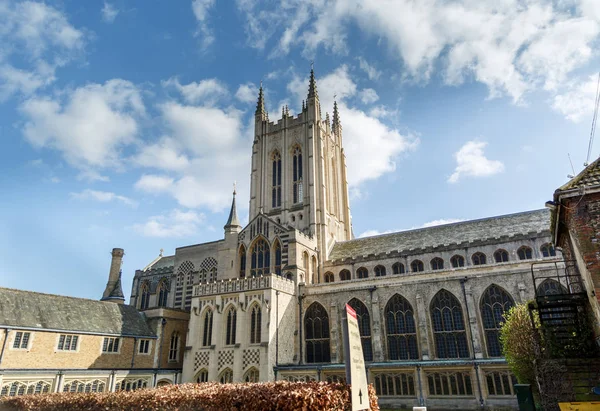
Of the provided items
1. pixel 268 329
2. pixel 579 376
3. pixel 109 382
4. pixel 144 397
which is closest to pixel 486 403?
pixel 579 376

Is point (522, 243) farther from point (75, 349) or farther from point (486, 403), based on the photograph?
point (75, 349)

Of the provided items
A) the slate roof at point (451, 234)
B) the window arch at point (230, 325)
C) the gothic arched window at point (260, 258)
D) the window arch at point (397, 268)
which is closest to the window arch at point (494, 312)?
the slate roof at point (451, 234)

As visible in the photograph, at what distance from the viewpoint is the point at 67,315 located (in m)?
32.5

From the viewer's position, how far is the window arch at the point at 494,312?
97.7ft

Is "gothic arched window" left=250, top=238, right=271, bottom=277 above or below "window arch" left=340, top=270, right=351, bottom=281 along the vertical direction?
above

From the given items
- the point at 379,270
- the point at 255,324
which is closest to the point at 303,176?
the point at 379,270

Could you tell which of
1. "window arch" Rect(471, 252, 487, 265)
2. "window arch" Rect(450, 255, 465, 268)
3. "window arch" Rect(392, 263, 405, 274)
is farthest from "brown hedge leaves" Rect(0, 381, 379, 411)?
"window arch" Rect(471, 252, 487, 265)

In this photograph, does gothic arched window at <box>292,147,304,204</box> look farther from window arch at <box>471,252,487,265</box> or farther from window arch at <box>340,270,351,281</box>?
window arch at <box>471,252,487,265</box>

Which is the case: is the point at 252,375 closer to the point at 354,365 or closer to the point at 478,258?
the point at 478,258

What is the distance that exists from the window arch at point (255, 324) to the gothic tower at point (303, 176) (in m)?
12.1

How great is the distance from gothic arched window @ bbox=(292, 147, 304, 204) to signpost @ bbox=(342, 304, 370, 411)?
39063mm

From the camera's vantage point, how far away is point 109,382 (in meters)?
31.3

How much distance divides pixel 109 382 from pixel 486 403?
27.1m

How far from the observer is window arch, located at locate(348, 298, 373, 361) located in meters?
33.2
